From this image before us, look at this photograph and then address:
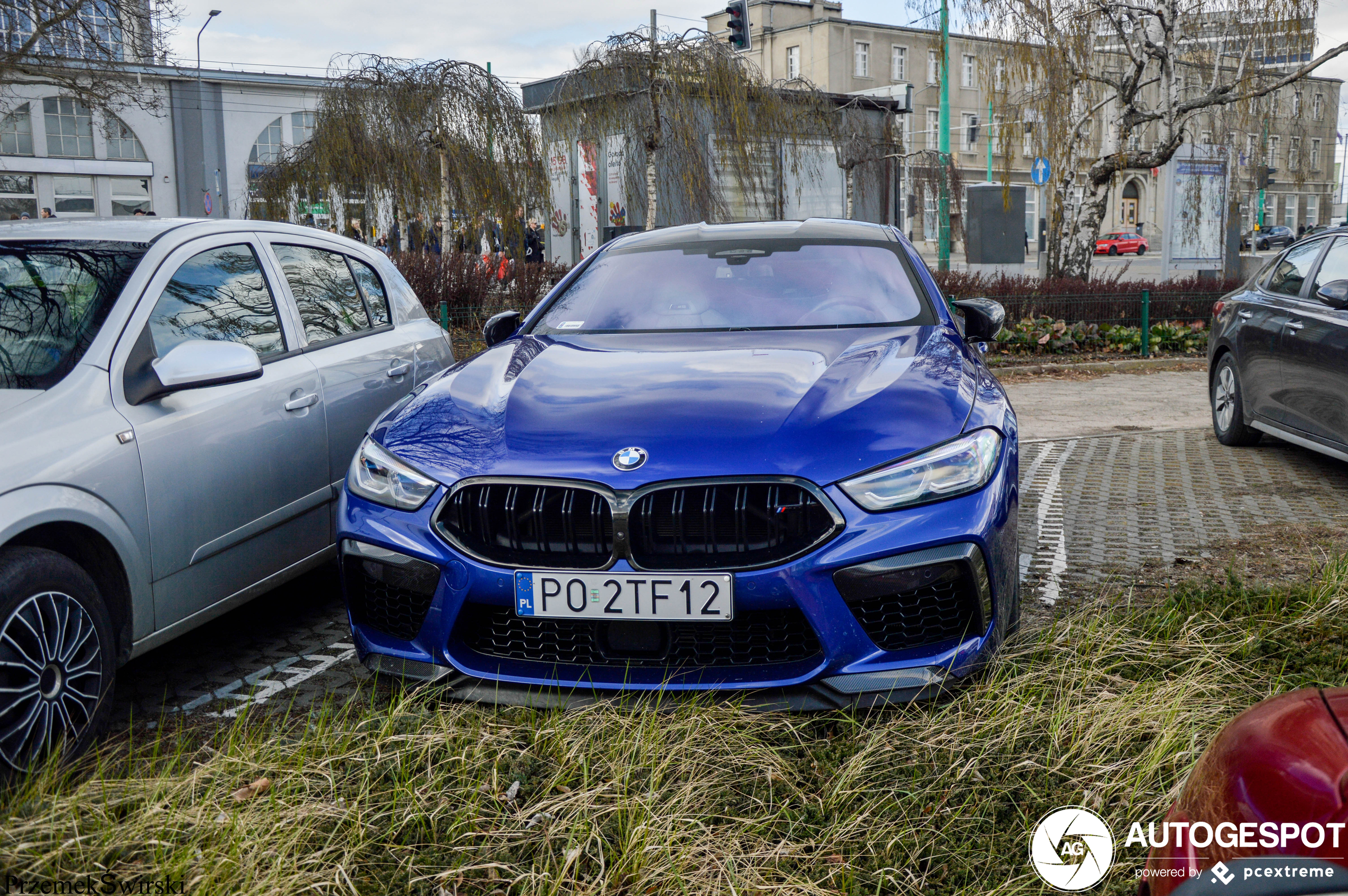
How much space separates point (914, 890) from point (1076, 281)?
45.3 feet

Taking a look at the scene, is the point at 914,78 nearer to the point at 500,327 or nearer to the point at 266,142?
the point at 266,142

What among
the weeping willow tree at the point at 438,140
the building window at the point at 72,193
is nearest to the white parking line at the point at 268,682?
the weeping willow tree at the point at 438,140

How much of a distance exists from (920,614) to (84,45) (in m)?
15.8

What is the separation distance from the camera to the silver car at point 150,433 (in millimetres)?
2994

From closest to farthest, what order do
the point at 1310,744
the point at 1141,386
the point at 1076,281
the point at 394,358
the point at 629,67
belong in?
the point at 1310,744, the point at 394,358, the point at 1141,386, the point at 1076,281, the point at 629,67

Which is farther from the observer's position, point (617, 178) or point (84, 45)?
point (617, 178)

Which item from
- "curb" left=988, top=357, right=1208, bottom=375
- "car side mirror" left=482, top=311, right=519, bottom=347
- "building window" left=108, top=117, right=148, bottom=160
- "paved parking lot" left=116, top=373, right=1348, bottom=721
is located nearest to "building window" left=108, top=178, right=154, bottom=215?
"building window" left=108, top=117, right=148, bottom=160

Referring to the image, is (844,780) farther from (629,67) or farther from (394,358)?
(629,67)

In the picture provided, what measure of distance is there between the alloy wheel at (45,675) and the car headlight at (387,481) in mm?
790

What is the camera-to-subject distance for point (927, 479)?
3.12m

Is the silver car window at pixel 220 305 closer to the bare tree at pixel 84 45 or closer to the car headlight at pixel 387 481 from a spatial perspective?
the car headlight at pixel 387 481

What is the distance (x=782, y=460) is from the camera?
307 centimetres

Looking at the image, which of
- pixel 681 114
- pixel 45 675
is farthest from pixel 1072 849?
pixel 681 114

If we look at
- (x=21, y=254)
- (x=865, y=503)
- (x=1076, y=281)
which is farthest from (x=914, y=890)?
(x=1076, y=281)
